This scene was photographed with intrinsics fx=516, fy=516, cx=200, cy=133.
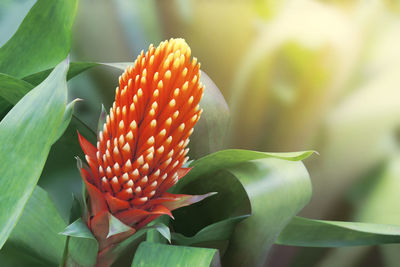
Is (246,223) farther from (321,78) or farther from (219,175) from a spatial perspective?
(321,78)

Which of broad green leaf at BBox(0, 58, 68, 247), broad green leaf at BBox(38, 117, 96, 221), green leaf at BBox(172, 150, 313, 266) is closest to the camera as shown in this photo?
broad green leaf at BBox(0, 58, 68, 247)

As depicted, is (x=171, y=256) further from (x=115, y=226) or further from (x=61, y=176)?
(x=61, y=176)

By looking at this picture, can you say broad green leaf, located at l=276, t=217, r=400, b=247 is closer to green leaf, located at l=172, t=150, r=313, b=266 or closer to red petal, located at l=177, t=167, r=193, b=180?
green leaf, located at l=172, t=150, r=313, b=266

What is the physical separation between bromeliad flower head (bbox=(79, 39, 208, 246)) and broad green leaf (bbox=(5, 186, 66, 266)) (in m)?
0.10

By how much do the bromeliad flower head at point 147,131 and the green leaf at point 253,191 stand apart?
9 cm

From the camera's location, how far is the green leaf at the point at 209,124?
50 cm

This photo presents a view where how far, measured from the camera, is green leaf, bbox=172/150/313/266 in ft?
1.46

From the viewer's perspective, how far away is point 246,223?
0.45 meters

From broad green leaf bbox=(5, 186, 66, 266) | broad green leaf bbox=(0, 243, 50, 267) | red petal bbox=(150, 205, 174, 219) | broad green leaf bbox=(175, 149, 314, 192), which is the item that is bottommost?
broad green leaf bbox=(0, 243, 50, 267)

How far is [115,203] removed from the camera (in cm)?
37

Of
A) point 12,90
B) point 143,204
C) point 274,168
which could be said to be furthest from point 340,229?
point 12,90

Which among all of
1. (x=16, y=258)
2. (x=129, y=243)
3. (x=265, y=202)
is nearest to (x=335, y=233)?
(x=265, y=202)

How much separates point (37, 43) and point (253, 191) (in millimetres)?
264

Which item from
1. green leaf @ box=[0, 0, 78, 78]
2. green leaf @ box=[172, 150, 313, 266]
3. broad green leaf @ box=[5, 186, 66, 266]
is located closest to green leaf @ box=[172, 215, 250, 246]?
green leaf @ box=[172, 150, 313, 266]
